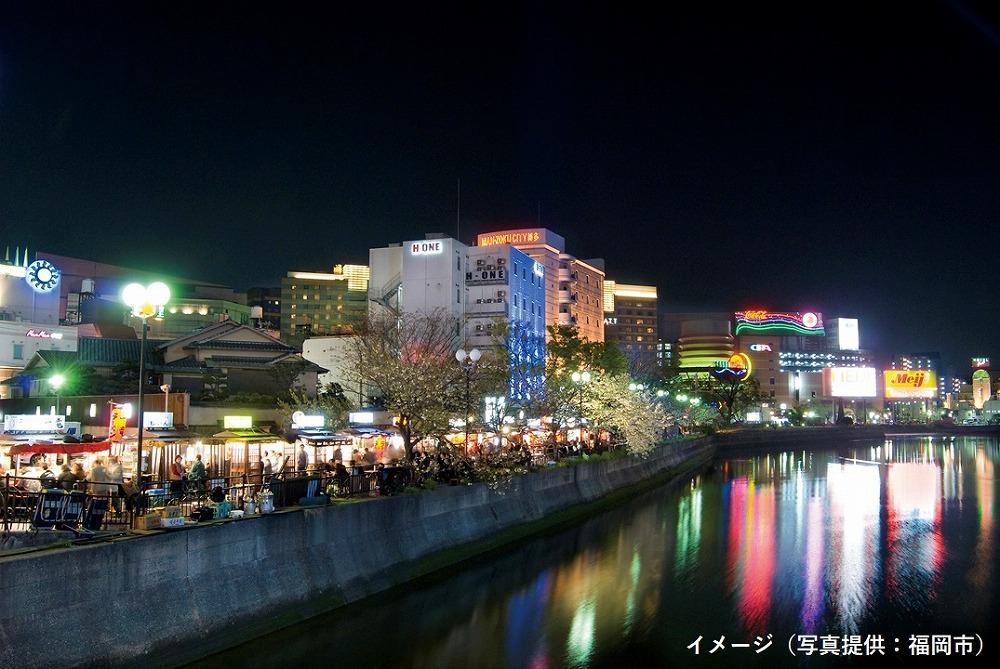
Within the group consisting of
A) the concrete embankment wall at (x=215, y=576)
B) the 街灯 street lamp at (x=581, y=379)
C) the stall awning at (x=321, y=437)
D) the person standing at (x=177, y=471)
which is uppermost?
the 街灯 street lamp at (x=581, y=379)

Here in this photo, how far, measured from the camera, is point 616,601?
27766 mm

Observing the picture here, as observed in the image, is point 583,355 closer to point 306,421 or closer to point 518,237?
point 306,421

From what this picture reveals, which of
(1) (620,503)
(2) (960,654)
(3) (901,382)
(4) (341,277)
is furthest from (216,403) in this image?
(3) (901,382)

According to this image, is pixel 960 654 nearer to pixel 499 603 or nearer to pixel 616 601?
pixel 616 601

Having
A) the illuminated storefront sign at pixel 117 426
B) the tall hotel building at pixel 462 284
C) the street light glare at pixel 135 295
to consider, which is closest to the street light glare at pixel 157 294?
the street light glare at pixel 135 295

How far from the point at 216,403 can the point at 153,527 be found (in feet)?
96.6

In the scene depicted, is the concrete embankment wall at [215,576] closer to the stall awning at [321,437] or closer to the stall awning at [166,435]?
the stall awning at [321,437]

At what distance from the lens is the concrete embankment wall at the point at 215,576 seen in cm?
1569

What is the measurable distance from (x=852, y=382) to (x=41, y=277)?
16134cm

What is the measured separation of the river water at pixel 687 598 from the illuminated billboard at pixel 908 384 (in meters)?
157

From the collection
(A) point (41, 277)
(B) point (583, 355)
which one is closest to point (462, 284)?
(B) point (583, 355)

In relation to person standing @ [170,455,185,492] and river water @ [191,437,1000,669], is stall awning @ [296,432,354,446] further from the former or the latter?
river water @ [191,437,1000,669]

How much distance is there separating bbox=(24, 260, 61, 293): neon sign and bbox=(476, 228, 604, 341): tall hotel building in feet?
230

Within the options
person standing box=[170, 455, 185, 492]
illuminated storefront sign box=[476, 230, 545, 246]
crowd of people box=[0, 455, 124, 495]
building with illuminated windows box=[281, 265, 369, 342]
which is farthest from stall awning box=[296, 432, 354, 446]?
building with illuminated windows box=[281, 265, 369, 342]
